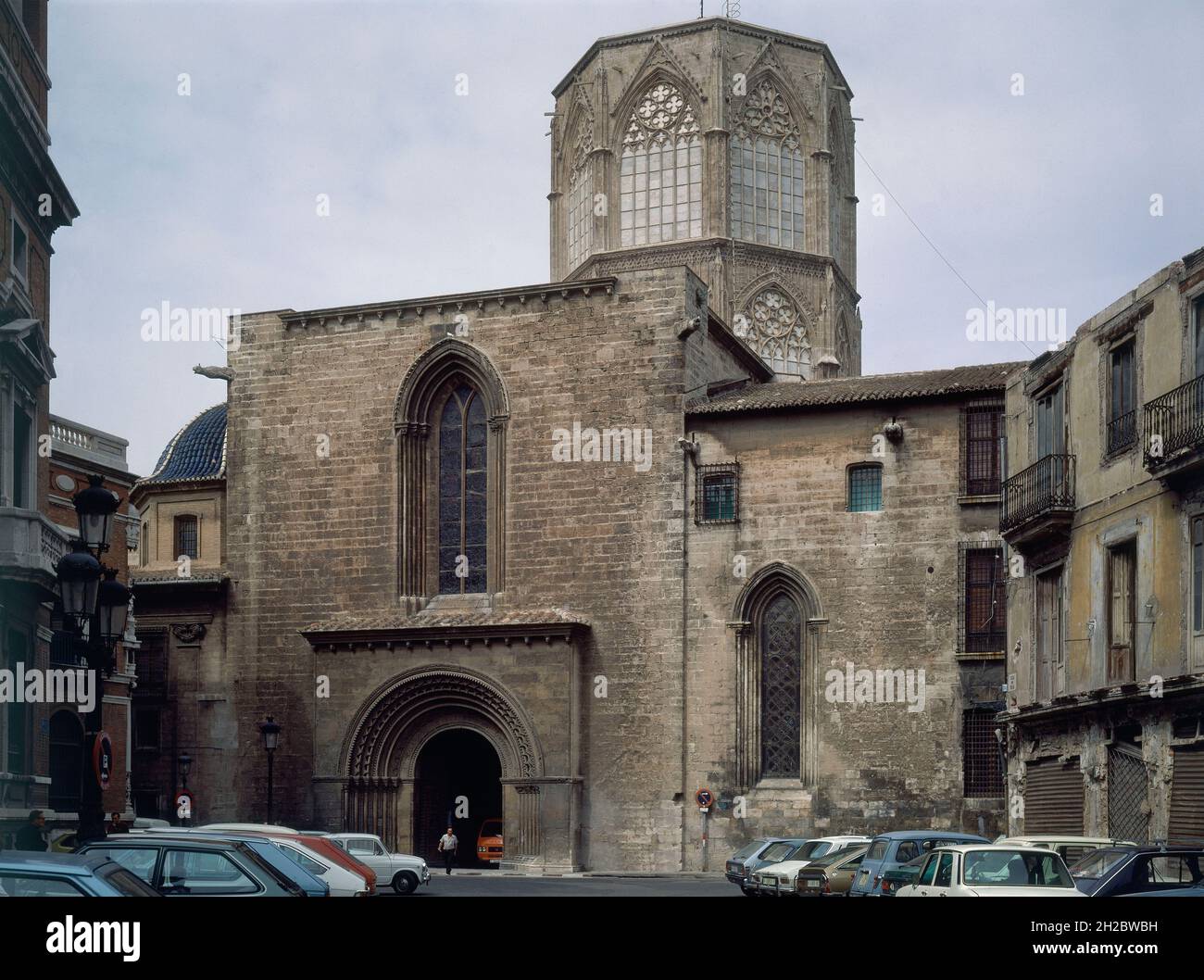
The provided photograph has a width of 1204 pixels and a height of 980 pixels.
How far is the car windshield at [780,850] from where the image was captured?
28547 mm

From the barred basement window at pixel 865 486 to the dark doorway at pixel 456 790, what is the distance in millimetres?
10520

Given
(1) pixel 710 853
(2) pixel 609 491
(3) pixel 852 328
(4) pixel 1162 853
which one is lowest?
(1) pixel 710 853

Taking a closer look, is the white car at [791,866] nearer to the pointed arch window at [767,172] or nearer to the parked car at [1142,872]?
the parked car at [1142,872]

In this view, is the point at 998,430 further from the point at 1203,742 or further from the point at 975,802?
the point at 1203,742

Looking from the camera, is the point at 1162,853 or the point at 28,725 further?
the point at 28,725

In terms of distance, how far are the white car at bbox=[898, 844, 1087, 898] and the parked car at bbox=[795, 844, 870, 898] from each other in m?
8.02

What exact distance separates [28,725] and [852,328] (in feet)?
115

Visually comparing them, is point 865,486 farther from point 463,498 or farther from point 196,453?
point 196,453

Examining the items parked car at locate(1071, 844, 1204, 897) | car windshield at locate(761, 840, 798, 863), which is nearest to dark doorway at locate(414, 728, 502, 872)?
car windshield at locate(761, 840, 798, 863)

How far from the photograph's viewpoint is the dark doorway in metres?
40.8

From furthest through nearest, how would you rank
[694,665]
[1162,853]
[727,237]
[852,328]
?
1. [852,328]
2. [727,237]
3. [694,665]
4. [1162,853]

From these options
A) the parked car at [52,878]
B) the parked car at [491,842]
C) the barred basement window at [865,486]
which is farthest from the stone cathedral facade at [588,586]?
the parked car at [52,878]

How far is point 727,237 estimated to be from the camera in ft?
173
